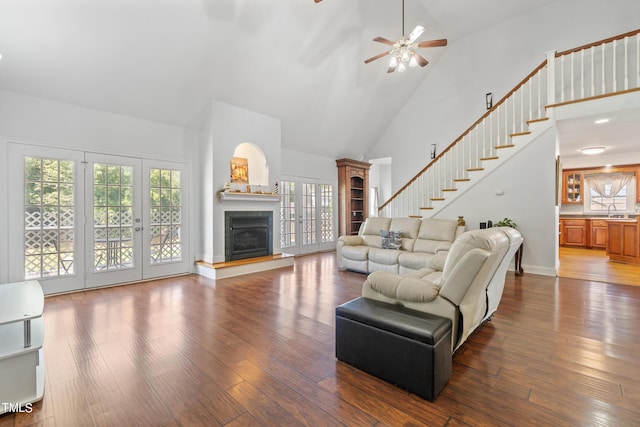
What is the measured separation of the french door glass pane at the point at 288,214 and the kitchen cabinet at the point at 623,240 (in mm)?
7065

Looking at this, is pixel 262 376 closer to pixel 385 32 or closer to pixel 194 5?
pixel 194 5

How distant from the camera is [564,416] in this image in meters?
1.62

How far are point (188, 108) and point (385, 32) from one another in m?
4.27

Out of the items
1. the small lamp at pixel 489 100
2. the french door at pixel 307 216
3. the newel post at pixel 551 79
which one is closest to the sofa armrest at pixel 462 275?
the newel post at pixel 551 79

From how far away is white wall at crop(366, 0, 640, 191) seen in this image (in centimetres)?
566

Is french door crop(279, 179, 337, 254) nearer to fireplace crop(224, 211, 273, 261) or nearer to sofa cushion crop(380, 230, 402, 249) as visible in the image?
fireplace crop(224, 211, 273, 261)

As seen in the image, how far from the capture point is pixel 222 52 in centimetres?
449

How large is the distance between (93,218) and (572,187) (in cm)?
1148

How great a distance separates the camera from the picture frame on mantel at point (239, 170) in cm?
568

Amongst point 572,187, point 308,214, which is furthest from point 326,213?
point 572,187

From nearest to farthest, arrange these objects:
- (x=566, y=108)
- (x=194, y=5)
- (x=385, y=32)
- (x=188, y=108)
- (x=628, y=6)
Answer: (x=194, y=5) < (x=566, y=108) < (x=188, y=108) < (x=628, y=6) < (x=385, y=32)

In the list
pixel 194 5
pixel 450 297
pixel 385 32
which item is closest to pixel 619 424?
pixel 450 297

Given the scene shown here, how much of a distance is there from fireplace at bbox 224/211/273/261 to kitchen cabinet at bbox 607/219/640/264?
7265 millimetres

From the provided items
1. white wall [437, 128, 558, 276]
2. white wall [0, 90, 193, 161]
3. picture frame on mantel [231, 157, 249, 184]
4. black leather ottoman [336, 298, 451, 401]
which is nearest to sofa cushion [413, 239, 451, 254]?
white wall [437, 128, 558, 276]
